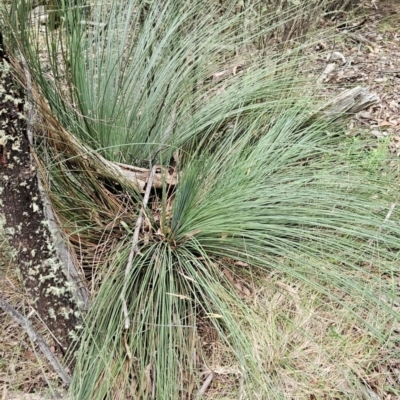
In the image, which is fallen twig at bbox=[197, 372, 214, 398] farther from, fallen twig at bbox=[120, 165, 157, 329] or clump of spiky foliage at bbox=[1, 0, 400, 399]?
fallen twig at bbox=[120, 165, 157, 329]

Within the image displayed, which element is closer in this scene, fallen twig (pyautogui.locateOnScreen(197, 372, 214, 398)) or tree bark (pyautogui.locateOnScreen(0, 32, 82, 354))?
tree bark (pyautogui.locateOnScreen(0, 32, 82, 354))

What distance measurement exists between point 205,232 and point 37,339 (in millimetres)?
563

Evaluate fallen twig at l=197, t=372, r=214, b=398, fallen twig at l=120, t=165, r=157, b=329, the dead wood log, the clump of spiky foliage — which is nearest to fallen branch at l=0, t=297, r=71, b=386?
the clump of spiky foliage

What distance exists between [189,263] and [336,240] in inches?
17.5

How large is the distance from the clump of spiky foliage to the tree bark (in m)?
0.10

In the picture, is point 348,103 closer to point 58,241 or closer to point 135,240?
point 135,240

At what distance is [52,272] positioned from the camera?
3.89ft

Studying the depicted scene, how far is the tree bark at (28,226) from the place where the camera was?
1.03m

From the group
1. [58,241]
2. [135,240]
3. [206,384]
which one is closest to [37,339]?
[58,241]

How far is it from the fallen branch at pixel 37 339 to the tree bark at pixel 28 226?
74 millimetres

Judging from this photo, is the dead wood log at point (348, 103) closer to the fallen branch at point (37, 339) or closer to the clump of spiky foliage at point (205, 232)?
the clump of spiky foliage at point (205, 232)

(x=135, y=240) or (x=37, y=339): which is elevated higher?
(x=135, y=240)

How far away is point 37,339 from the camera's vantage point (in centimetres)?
113

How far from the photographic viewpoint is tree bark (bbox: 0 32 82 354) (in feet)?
3.38
